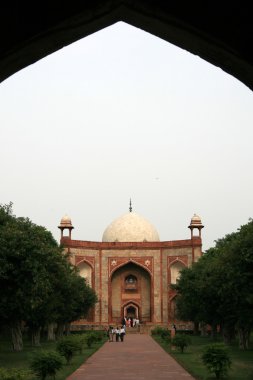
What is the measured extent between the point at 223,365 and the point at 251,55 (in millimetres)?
12406

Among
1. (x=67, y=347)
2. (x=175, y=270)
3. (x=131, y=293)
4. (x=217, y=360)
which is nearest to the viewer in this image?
(x=217, y=360)

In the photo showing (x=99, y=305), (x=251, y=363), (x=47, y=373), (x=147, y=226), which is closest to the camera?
(x=47, y=373)

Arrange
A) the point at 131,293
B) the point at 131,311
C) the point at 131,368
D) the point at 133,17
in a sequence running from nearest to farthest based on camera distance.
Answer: the point at 133,17
the point at 131,368
the point at 131,293
the point at 131,311

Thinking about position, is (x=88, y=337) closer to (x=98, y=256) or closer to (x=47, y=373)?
(x=47, y=373)

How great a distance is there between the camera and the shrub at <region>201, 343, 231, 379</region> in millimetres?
13664

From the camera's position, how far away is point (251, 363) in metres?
17.5

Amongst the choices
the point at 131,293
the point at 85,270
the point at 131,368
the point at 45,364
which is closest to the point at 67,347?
the point at 131,368

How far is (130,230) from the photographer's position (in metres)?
47.9

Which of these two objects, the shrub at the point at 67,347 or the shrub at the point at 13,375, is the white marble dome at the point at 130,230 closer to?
the shrub at the point at 67,347

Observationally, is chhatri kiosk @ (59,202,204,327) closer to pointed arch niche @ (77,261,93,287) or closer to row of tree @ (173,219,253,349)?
pointed arch niche @ (77,261,93,287)

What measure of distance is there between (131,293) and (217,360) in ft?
104

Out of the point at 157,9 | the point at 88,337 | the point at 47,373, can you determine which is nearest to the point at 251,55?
the point at 157,9

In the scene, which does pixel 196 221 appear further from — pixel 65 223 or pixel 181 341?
pixel 181 341

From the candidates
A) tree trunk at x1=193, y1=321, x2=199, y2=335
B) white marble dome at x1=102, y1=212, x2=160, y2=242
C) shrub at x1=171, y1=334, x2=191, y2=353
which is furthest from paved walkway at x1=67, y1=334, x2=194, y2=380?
white marble dome at x1=102, y1=212, x2=160, y2=242
